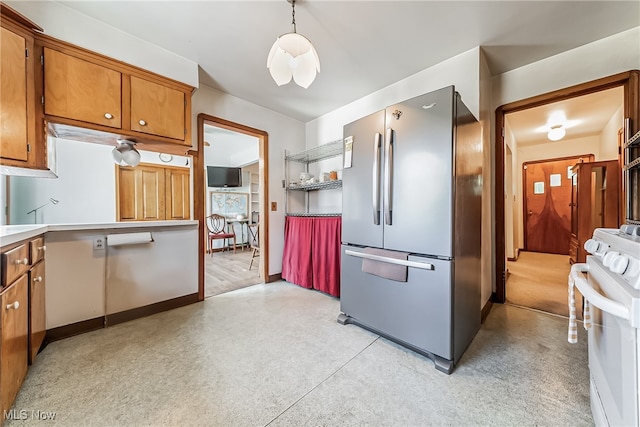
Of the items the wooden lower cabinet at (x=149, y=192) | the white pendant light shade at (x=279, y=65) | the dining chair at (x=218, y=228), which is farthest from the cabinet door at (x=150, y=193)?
the white pendant light shade at (x=279, y=65)

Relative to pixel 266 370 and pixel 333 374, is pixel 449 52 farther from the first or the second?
pixel 266 370

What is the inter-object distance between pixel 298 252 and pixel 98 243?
6.62 ft

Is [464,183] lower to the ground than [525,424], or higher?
higher

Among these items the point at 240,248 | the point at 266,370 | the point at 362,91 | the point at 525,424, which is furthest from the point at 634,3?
the point at 240,248

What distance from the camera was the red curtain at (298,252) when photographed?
9.87 ft

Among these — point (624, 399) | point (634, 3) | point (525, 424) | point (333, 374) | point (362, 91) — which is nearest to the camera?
point (624, 399)

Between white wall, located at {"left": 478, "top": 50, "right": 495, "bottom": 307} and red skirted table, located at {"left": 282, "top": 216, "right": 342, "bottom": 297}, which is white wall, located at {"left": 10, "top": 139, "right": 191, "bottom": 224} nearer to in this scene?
red skirted table, located at {"left": 282, "top": 216, "right": 342, "bottom": 297}

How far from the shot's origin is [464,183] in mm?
1604

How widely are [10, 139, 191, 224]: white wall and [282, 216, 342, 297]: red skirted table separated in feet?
10.4

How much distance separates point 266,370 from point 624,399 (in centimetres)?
154

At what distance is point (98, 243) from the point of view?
1.99m

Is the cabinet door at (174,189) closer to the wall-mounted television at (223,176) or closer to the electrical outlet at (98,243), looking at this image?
the wall-mounted television at (223,176)

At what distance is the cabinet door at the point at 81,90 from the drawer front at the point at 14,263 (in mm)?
1041

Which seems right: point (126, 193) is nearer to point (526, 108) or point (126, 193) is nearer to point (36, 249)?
point (36, 249)
